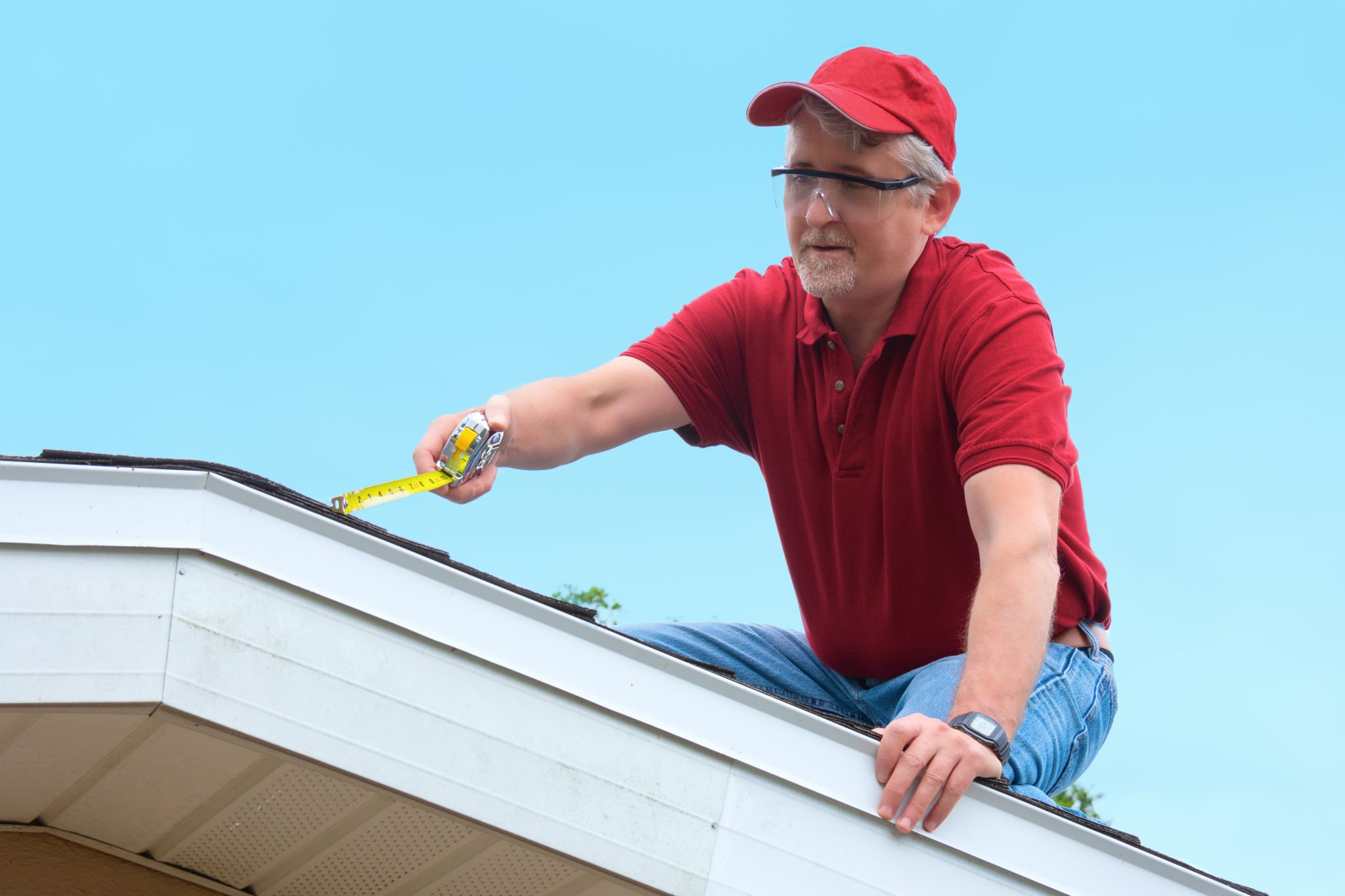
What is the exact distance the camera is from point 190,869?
2568mm

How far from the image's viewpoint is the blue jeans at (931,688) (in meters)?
3.01

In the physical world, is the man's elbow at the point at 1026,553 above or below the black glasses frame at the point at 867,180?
below

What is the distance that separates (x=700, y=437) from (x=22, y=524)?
2.21 metres

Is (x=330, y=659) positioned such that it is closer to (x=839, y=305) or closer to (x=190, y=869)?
(x=190, y=869)

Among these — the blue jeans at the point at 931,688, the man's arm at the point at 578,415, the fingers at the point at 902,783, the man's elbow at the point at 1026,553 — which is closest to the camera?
the fingers at the point at 902,783

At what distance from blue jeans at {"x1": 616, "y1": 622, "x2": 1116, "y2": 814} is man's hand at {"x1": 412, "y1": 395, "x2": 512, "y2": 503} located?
18.1 inches

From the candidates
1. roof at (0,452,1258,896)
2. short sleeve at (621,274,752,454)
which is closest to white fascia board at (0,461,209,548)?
roof at (0,452,1258,896)

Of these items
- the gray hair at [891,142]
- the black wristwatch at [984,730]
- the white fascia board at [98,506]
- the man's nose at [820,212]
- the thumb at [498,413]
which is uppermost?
the gray hair at [891,142]

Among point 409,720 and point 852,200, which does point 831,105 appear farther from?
point 409,720

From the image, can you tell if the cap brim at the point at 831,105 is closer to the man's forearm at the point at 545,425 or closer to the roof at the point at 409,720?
the man's forearm at the point at 545,425

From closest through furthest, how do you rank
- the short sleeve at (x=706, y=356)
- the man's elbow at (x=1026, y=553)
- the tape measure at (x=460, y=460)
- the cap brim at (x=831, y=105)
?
1. the man's elbow at (x=1026, y=553)
2. the tape measure at (x=460, y=460)
3. the cap brim at (x=831, y=105)
4. the short sleeve at (x=706, y=356)

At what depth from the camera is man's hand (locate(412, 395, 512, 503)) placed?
3051 mm

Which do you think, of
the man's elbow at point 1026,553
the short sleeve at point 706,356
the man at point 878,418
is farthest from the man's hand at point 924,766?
the short sleeve at point 706,356

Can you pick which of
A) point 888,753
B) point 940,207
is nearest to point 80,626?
point 888,753
